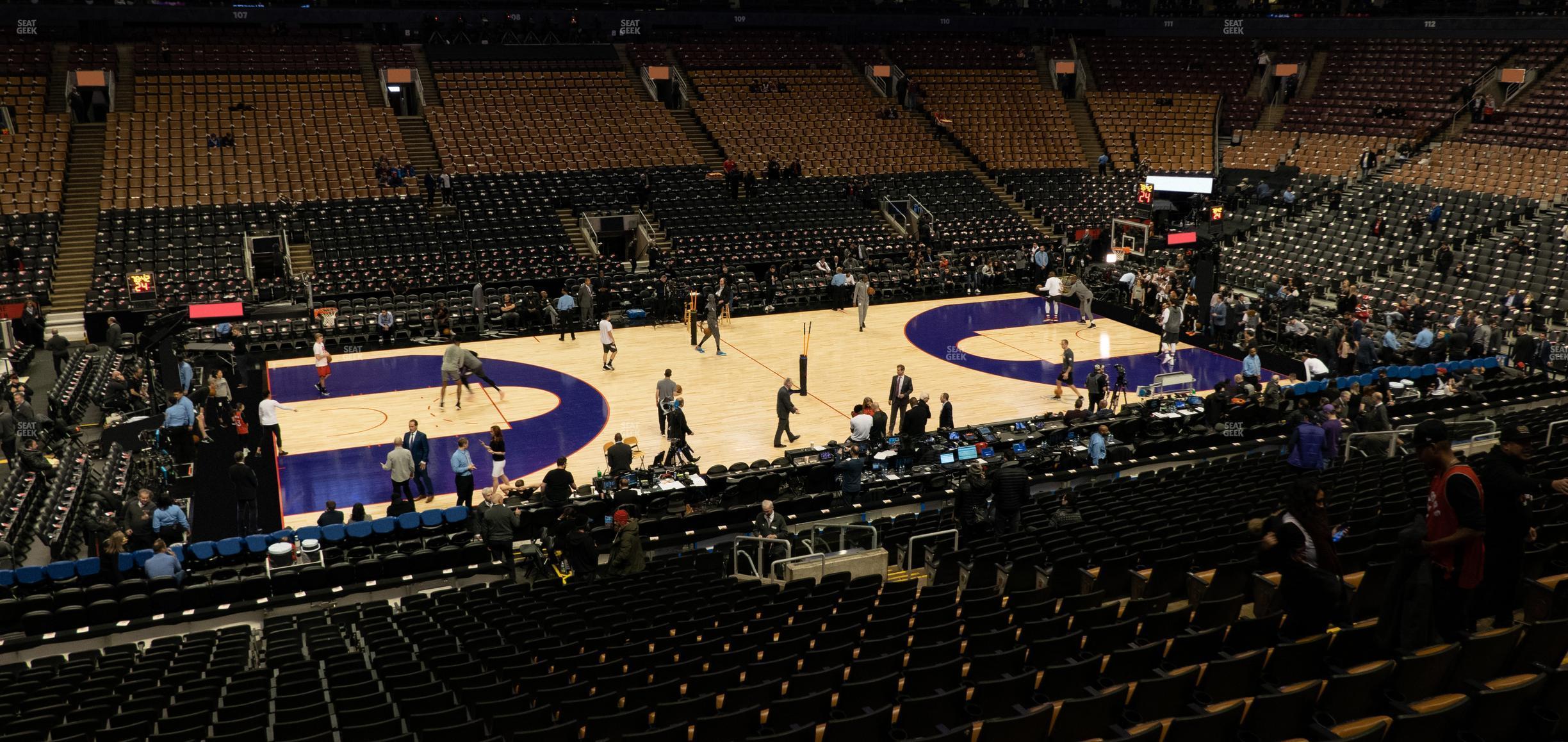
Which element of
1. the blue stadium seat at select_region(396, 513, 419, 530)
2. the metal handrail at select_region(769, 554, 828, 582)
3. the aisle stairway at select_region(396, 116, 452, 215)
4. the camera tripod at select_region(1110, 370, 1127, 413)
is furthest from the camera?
the aisle stairway at select_region(396, 116, 452, 215)

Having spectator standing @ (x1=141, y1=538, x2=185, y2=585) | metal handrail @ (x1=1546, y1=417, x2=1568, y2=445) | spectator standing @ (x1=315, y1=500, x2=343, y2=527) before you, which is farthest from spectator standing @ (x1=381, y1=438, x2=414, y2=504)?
metal handrail @ (x1=1546, y1=417, x2=1568, y2=445)

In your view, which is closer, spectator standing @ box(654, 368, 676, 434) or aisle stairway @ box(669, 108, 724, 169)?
spectator standing @ box(654, 368, 676, 434)

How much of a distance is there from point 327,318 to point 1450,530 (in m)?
24.9

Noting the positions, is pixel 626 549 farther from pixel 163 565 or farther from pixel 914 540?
pixel 163 565

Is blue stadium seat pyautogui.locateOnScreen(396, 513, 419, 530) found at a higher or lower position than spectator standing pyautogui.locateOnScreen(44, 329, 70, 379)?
lower

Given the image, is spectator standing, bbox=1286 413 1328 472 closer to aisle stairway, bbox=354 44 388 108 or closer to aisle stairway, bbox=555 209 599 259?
aisle stairway, bbox=555 209 599 259

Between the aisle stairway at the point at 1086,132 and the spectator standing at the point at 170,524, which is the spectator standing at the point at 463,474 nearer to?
the spectator standing at the point at 170,524

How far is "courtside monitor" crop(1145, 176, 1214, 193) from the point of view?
127 ft

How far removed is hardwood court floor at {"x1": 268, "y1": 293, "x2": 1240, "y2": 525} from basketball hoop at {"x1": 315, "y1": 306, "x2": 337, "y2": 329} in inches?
24.7

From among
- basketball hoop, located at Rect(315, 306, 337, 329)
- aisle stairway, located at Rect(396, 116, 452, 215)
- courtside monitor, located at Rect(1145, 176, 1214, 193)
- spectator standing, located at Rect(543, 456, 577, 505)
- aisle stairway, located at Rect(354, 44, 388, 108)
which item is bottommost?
spectator standing, located at Rect(543, 456, 577, 505)

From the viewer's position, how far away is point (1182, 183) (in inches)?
1549

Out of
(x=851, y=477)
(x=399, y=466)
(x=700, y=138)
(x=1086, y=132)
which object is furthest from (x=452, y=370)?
(x=1086, y=132)

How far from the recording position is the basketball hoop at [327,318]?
26.6 metres

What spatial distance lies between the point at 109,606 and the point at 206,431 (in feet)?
25.8
